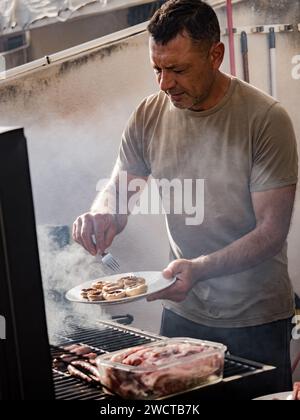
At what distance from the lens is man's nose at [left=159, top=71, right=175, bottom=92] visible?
97.0 inches

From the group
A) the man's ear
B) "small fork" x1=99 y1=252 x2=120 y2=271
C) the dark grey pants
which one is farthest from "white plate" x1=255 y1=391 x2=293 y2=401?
the man's ear

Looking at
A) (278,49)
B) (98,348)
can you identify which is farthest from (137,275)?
(278,49)

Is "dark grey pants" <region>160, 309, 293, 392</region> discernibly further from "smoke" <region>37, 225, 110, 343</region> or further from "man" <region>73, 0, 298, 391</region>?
"smoke" <region>37, 225, 110, 343</region>

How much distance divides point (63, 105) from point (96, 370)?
103cm

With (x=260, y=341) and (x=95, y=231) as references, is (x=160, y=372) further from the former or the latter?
(x=95, y=231)

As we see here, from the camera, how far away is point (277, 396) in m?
2.01

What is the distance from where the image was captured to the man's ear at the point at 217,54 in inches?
96.3

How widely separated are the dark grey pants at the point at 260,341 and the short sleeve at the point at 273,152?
48 cm

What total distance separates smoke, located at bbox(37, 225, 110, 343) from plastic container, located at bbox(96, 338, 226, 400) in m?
0.64

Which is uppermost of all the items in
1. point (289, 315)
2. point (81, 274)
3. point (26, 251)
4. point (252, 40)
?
point (252, 40)

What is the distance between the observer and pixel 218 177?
2.47m

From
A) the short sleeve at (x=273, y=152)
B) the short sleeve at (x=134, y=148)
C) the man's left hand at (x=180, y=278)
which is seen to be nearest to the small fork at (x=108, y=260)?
the man's left hand at (x=180, y=278)
